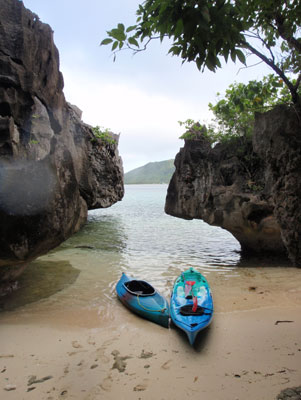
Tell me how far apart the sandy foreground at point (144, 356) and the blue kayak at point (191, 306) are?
0.28 meters

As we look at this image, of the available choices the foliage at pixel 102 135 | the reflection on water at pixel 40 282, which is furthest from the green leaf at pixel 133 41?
the foliage at pixel 102 135

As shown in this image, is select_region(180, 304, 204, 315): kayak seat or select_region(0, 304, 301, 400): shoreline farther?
select_region(180, 304, 204, 315): kayak seat

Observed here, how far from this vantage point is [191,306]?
679 centimetres

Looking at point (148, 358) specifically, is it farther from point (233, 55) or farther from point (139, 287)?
point (233, 55)

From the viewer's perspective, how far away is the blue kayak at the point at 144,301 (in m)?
6.84

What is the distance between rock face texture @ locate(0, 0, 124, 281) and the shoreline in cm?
211

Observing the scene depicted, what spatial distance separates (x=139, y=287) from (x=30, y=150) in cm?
537

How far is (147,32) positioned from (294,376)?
5.67 meters

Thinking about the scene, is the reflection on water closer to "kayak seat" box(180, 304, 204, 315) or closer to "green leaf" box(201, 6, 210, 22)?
"kayak seat" box(180, 304, 204, 315)

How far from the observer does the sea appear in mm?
8266

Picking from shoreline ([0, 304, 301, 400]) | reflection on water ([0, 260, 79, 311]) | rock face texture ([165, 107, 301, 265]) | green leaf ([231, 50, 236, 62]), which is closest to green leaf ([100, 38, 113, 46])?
green leaf ([231, 50, 236, 62])

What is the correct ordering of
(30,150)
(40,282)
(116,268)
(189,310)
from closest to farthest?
(189,310) < (30,150) < (40,282) < (116,268)

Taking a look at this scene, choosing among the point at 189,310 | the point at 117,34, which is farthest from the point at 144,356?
the point at 117,34

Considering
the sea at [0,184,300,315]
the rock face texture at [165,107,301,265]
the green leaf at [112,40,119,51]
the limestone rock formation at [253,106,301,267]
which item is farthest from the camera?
the rock face texture at [165,107,301,265]
